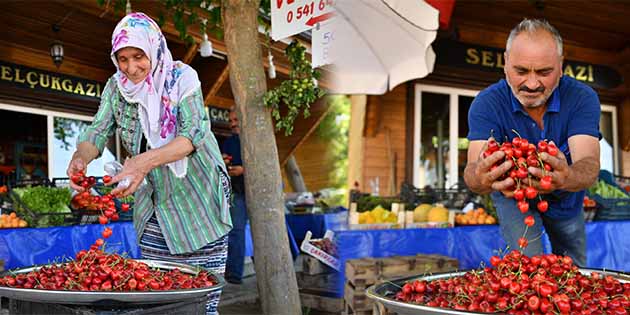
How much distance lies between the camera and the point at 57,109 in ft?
31.6

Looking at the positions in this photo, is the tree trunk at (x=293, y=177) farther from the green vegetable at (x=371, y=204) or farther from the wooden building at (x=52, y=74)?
the green vegetable at (x=371, y=204)

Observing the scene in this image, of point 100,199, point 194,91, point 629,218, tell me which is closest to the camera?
point 100,199

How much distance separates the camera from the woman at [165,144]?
2706mm

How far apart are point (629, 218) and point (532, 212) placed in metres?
3.98

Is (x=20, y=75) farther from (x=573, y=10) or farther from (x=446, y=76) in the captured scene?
(x=573, y=10)

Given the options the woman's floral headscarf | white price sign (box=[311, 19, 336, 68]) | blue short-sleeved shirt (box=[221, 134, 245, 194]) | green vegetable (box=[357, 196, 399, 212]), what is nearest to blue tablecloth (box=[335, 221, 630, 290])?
green vegetable (box=[357, 196, 399, 212])

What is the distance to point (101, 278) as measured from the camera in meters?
2.08

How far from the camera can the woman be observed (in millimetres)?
2706

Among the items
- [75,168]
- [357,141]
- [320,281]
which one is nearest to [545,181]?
[75,168]

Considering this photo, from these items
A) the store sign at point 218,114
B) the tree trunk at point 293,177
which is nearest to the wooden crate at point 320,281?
the store sign at point 218,114

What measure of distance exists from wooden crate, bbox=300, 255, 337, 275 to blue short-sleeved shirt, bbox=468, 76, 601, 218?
10.0ft

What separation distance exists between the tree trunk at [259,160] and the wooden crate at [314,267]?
1.28 meters

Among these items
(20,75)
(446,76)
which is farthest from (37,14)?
(446,76)

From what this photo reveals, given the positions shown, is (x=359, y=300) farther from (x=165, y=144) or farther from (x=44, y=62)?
(x=44, y=62)
